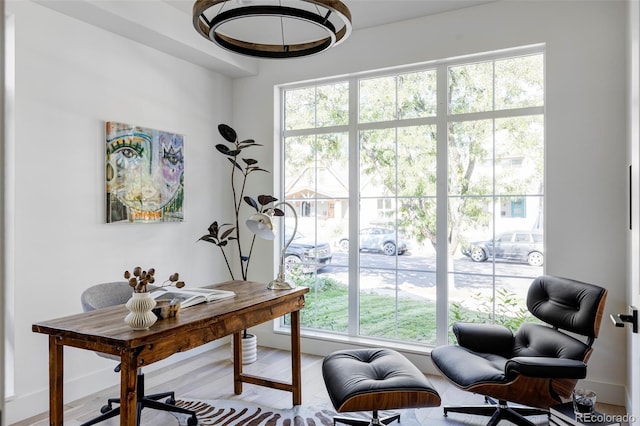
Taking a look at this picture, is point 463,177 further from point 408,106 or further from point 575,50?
point 575,50

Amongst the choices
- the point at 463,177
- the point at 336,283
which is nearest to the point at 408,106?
the point at 463,177

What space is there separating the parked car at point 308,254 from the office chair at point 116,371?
1.74 m

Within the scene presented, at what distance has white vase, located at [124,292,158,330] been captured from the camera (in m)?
1.99

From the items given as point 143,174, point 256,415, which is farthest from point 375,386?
point 143,174

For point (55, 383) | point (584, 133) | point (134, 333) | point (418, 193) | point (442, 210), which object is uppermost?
point (584, 133)

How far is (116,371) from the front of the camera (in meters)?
2.59

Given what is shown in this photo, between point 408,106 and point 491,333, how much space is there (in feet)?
6.69

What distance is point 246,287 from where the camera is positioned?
10.2 ft

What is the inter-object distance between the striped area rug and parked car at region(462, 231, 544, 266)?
1.39m

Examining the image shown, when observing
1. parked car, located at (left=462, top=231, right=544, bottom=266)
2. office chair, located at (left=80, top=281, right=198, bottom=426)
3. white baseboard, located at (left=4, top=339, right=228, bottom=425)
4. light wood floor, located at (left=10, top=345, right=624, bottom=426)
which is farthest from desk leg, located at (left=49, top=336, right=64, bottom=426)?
parked car, located at (left=462, top=231, right=544, bottom=266)

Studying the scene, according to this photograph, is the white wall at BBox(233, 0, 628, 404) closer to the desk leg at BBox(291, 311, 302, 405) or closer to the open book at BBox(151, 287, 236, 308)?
the desk leg at BBox(291, 311, 302, 405)

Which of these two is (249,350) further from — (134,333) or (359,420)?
(134,333)

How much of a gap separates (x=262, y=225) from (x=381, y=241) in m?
1.52

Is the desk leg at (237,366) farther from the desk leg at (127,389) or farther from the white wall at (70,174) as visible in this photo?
the desk leg at (127,389)
